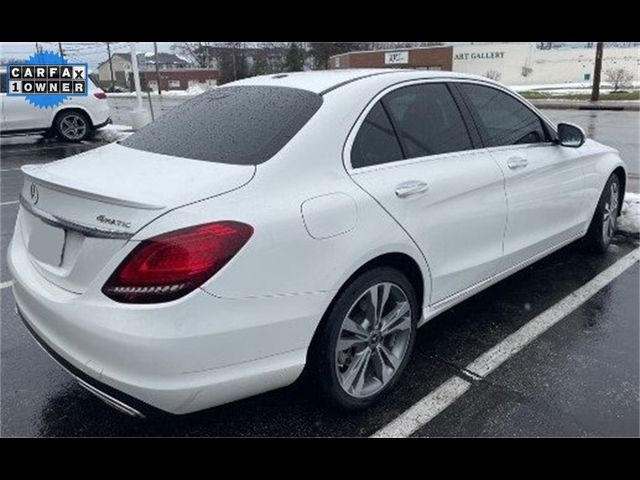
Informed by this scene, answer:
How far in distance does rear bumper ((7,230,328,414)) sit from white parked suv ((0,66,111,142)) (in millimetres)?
11793

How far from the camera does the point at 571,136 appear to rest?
12.9 feet

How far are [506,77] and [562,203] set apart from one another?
170ft

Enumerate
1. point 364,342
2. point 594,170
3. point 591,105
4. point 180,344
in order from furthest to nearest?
point 591,105 → point 594,170 → point 364,342 → point 180,344

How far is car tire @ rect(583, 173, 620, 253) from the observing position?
4.62m

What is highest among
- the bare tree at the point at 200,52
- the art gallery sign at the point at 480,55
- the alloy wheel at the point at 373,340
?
the bare tree at the point at 200,52

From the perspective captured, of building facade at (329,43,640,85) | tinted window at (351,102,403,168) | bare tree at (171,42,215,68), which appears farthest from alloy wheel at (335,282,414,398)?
bare tree at (171,42,215,68)

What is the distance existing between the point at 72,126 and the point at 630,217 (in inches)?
467

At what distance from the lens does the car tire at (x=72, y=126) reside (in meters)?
12.7

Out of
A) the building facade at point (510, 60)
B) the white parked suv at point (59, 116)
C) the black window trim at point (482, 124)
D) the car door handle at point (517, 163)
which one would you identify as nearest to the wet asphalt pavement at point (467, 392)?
the car door handle at point (517, 163)

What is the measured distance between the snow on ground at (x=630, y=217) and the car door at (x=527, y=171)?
1528 millimetres

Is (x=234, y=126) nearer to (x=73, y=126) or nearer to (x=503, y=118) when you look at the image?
(x=503, y=118)

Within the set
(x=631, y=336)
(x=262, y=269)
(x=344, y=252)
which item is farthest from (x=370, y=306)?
(x=631, y=336)

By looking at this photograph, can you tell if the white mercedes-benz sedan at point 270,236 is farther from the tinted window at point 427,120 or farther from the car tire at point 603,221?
the car tire at point 603,221

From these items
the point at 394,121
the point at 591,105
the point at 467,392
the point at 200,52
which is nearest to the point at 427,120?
the point at 394,121
